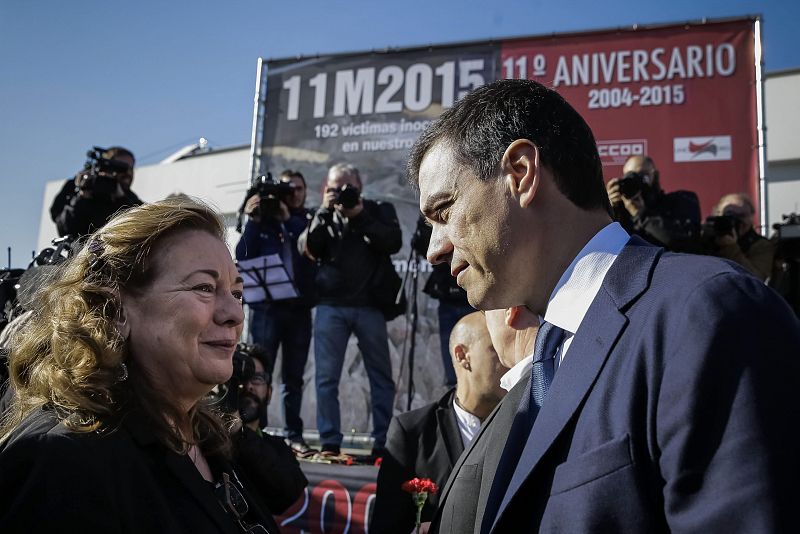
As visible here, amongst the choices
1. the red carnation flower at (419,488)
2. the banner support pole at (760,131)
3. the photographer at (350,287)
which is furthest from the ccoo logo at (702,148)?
the red carnation flower at (419,488)

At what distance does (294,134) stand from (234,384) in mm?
5488

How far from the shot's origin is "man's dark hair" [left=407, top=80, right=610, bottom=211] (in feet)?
5.03

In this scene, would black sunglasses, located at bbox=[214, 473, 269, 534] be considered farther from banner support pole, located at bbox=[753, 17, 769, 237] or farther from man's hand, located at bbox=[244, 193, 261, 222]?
banner support pole, located at bbox=[753, 17, 769, 237]

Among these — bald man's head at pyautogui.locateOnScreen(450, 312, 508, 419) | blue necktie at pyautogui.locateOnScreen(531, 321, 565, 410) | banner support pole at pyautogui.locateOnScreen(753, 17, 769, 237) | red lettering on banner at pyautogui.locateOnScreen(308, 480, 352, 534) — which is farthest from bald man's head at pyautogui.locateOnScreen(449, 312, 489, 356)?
banner support pole at pyautogui.locateOnScreen(753, 17, 769, 237)

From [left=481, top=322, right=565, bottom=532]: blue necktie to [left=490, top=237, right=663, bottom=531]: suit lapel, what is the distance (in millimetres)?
64

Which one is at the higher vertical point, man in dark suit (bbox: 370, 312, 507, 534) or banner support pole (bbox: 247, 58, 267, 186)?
banner support pole (bbox: 247, 58, 267, 186)

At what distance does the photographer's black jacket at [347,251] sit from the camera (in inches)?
249

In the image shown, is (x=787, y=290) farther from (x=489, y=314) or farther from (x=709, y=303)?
(x=709, y=303)

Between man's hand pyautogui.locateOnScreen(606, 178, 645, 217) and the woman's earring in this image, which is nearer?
the woman's earring

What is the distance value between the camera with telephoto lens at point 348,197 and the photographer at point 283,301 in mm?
745

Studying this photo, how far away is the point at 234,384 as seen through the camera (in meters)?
3.93

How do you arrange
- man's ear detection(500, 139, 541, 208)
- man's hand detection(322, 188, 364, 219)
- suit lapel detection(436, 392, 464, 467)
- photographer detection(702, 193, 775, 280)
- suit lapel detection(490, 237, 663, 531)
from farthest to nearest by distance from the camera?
1. man's hand detection(322, 188, 364, 219)
2. photographer detection(702, 193, 775, 280)
3. suit lapel detection(436, 392, 464, 467)
4. man's ear detection(500, 139, 541, 208)
5. suit lapel detection(490, 237, 663, 531)

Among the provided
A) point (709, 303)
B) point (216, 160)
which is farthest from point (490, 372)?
point (216, 160)

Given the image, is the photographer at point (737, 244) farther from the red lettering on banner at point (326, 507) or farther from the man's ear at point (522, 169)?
the man's ear at point (522, 169)
